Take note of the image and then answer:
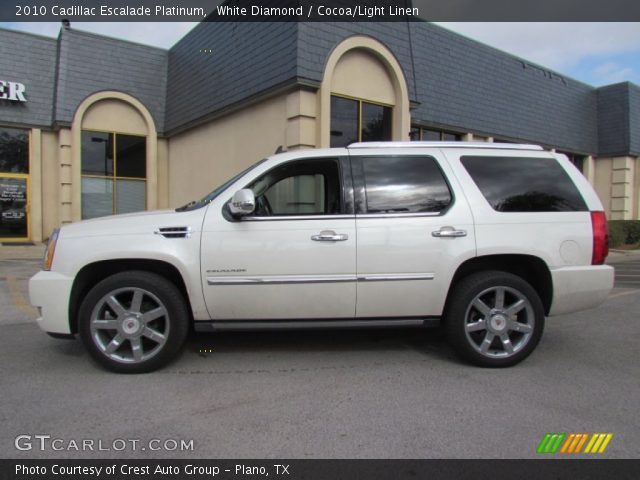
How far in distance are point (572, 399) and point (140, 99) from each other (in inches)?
609

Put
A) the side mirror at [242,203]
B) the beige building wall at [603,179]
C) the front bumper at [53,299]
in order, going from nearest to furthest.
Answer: the side mirror at [242,203] → the front bumper at [53,299] → the beige building wall at [603,179]

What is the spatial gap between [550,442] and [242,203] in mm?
2739

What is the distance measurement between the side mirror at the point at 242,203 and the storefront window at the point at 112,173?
1280 centimetres

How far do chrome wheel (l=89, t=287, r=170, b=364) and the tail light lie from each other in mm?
3859

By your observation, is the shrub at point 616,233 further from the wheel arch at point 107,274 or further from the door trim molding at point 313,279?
the wheel arch at point 107,274

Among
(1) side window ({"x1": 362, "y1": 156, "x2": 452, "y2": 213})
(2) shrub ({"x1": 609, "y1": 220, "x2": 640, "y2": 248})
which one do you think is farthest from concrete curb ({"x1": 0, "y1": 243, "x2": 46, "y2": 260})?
(2) shrub ({"x1": 609, "y1": 220, "x2": 640, "y2": 248})

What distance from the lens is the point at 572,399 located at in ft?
11.6

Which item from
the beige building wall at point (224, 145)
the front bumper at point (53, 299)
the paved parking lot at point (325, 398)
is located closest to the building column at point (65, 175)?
the beige building wall at point (224, 145)

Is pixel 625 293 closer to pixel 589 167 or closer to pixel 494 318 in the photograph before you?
pixel 494 318

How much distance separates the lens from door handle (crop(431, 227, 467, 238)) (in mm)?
4043

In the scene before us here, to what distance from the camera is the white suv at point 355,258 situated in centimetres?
392

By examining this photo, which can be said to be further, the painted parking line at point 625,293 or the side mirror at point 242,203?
the painted parking line at point 625,293
